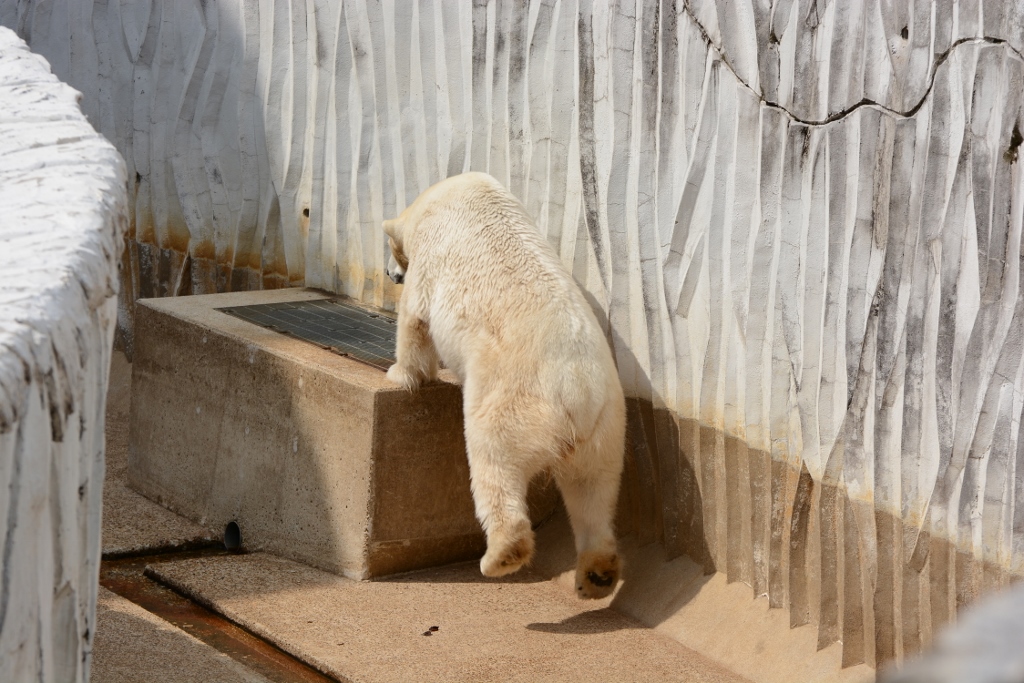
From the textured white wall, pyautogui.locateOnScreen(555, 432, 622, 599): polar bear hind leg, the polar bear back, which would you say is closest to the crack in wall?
the polar bear back

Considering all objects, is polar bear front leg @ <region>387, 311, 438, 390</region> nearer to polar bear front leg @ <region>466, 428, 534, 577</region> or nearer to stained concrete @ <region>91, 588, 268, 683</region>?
polar bear front leg @ <region>466, 428, 534, 577</region>

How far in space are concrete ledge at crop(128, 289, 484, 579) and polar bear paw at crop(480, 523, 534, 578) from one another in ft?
2.67

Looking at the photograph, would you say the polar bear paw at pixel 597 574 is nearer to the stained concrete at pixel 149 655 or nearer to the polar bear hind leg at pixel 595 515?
the polar bear hind leg at pixel 595 515

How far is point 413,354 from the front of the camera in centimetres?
461

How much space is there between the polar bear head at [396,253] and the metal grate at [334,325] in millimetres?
331

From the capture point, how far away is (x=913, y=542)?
11.5 ft

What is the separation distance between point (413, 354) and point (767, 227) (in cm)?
142

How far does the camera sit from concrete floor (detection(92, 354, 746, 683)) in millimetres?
3920

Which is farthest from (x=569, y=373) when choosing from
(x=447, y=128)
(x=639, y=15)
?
(x=447, y=128)

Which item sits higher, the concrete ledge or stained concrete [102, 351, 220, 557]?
the concrete ledge

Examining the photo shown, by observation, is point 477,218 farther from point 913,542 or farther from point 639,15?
point 913,542

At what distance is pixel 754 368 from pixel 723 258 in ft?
1.28

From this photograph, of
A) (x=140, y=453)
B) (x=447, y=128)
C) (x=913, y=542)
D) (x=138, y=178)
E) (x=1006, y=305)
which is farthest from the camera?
(x=138, y=178)

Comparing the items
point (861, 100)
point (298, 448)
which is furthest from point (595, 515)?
point (861, 100)
